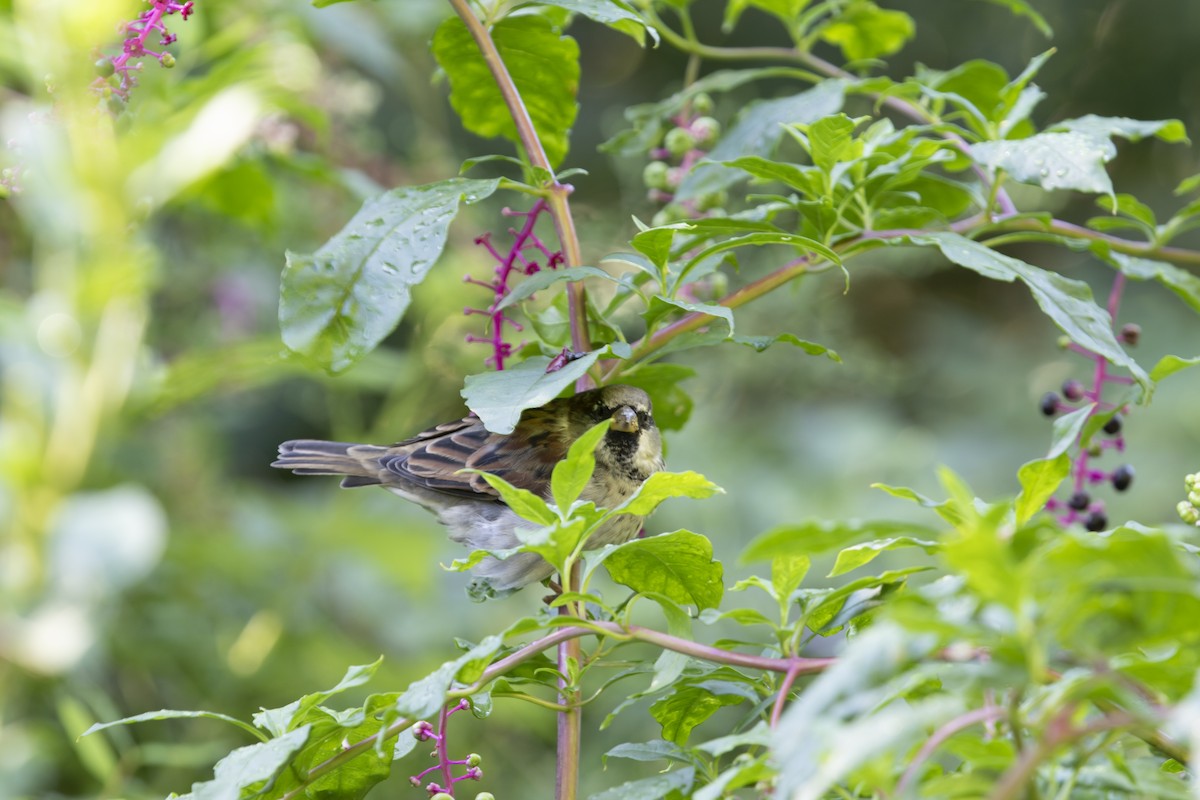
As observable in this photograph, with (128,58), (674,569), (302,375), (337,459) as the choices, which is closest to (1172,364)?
(674,569)

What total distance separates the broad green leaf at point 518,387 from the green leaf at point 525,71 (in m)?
0.40

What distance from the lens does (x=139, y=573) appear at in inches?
39.8

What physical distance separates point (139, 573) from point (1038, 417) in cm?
451

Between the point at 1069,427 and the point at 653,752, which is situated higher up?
the point at 1069,427

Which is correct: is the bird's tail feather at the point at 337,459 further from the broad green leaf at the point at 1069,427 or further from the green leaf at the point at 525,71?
the broad green leaf at the point at 1069,427

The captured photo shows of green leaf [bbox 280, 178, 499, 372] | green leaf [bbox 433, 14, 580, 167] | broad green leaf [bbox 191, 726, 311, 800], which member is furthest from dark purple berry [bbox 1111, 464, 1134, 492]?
broad green leaf [bbox 191, 726, 311, 800]

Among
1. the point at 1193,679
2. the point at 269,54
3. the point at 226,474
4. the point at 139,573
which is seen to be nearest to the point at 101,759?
the point at 139,573

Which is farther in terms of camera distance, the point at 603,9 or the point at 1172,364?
the point at 603,9

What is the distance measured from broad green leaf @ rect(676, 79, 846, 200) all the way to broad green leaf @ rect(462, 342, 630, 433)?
16.2 inches

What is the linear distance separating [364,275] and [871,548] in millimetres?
580

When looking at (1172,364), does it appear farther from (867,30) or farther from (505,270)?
(867,30)

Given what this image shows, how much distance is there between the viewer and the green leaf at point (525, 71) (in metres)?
1.56

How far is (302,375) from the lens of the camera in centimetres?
353

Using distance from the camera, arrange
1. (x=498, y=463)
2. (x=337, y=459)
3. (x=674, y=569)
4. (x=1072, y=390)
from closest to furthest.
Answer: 1. (x=674, y=569)
2. (x=1072, y=390)
3. (x=498, y=463)
4. (x=337, y=459)
